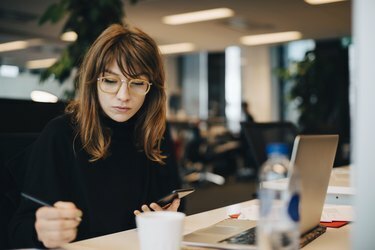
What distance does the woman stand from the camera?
139 cm

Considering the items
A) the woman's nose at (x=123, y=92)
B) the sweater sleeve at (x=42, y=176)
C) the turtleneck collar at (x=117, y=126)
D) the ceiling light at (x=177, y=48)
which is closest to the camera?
the sweater sleeve at (x=42, y=176)

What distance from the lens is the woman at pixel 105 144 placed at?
1386 mm

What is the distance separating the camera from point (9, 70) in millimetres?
8328

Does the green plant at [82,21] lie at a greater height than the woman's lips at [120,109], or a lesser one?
greater

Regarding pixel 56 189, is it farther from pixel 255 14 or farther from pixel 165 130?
pixel 255 14

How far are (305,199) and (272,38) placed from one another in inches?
337

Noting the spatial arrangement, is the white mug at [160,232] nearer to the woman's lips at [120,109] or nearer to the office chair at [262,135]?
the woman's lips at [120,109]

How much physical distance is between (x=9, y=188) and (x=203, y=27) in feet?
23.4

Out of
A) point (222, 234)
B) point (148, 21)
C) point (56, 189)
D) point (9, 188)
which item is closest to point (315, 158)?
point (222, 234)

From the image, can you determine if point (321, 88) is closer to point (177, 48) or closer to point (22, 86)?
point (177, 48)

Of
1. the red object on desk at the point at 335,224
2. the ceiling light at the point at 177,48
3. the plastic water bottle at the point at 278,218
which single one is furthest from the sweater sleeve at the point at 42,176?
the ceiling light at the point at 177,48

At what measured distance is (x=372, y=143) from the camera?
64cm

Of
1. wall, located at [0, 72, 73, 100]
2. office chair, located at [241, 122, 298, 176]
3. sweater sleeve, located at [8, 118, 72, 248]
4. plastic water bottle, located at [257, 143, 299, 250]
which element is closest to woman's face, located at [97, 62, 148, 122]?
sweater sleeve, located at [8, 118, 72, 248]

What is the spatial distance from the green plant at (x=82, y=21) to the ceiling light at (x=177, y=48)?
Result: 6.62 m
